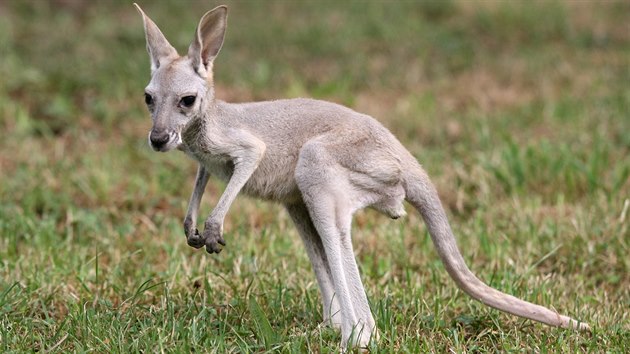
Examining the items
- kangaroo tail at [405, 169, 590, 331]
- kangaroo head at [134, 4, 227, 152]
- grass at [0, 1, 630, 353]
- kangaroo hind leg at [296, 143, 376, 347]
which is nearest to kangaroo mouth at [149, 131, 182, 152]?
kangaroo head at [134, 4, 227, 152]

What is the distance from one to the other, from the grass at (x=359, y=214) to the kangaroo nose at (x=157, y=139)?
31.7 inches

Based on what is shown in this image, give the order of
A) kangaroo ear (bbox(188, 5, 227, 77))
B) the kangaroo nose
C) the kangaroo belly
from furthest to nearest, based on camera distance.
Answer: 1. the kangaroo belly
2. kangaroo ear (bbox(188, 5, 227, 77))
3. the kangaroo nose

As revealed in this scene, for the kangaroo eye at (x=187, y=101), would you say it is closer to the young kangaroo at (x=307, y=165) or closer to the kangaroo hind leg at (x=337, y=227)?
the young kangaroo at (x=307, y=165)

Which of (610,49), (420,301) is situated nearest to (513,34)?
(610,49)

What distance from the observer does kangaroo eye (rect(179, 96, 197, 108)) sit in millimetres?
3969

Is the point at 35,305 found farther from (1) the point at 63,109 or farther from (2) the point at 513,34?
(2) the point at 513,34

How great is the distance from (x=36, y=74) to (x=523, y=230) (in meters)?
5.04

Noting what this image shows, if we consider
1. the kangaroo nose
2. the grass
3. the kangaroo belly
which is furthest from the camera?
the grass

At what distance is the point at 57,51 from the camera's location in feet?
31.6

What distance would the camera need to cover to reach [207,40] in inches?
163

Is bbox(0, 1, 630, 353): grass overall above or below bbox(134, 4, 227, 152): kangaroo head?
below

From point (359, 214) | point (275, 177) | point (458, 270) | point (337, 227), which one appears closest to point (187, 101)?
point (275, 177)

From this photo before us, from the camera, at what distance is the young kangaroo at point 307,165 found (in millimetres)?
3957

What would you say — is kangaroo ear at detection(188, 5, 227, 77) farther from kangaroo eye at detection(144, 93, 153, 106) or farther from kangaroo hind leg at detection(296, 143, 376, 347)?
kangaroo hind leg at detection(296, 143, 376, 347)
